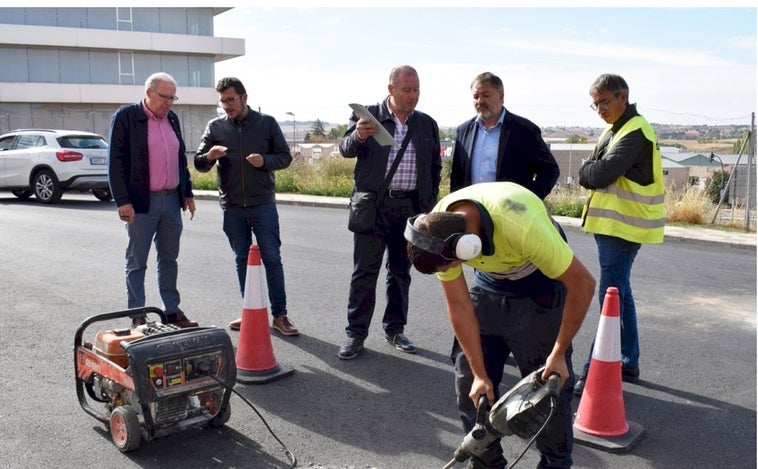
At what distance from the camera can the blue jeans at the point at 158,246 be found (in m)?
5.45

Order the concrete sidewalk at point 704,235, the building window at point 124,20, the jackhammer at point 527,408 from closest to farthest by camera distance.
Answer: the jackhammer at point 527,408, the concrete sidewalk at point 704,235, the building window at point 124,20

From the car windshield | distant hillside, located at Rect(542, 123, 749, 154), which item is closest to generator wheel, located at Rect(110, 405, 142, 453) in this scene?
the car windshield

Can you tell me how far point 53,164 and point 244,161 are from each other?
11083 mm

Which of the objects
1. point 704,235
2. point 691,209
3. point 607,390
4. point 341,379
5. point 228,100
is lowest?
point 341,379

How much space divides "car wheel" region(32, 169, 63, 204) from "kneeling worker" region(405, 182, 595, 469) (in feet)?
45.4

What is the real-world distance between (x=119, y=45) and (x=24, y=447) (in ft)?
161

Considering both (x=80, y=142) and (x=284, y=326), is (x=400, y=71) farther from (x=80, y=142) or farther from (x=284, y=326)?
(x=80, y=142)

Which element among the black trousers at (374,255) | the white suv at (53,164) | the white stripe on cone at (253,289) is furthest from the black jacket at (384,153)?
the white suv at (53,164)

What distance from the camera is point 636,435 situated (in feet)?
12.7

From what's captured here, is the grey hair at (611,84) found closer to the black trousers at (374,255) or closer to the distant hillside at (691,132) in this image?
the black trousers at (374,255)

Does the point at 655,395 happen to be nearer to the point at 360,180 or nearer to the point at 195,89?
the point at 360,180

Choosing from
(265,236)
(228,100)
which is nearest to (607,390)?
(265,236)

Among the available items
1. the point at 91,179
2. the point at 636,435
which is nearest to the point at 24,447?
the point at 636,435

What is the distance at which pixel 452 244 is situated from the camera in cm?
248
